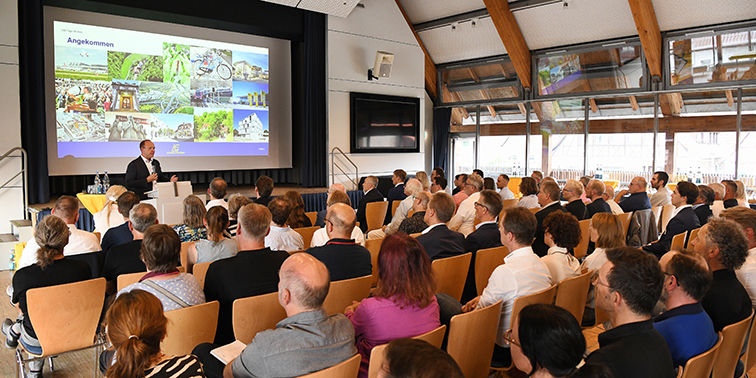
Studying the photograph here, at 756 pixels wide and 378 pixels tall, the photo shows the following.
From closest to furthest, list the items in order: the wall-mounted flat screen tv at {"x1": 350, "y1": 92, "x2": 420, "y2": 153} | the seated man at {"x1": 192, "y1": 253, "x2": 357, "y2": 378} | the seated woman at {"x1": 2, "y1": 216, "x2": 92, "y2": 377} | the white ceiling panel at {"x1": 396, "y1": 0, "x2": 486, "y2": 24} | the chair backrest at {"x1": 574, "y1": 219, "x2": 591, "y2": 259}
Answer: the seated man at {"x1": 192, "y1": 253, "x2": 357, "y2": 378} < the seated woman at {"x1": 2, "y1": 216, "x2": 92, "y2": 377} < the chair backrest at {"x1": 574, "y1": 219, "x2": 591, "y2": 259} < the wall-mounted flat screen tv at {"x1": 350, "y1": 92, "x2": 420, "y2": 153} < the white ceiling panel at {"x1": 396, "y1": 0, "x2": 486, "y2": 24}

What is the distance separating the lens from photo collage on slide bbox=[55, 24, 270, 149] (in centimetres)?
719

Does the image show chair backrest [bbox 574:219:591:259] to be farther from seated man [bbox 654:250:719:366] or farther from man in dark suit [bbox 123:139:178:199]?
man in dark suit [bbox 123:139:178:199]

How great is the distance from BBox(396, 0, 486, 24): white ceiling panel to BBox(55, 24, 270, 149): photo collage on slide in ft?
13.4

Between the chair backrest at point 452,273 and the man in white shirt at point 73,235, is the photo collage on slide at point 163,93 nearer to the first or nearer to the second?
the man in white shirt at point 73,235

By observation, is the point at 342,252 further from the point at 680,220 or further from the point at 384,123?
the point at 384,123

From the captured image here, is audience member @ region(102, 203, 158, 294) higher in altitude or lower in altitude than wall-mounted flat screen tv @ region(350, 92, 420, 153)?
lower

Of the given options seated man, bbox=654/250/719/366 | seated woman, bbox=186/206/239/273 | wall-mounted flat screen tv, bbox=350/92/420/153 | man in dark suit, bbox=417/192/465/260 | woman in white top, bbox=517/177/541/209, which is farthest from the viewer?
wall-mounted flat screen tv, bbox=350/92/420/153

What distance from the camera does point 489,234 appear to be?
3.83 meters

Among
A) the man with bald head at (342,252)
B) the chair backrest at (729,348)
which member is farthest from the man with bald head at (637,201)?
the man with bald head at (342,252)

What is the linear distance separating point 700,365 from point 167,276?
2.39m

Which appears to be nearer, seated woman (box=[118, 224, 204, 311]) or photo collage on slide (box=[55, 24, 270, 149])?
seated woman (box=[118, 224, 204, 311])

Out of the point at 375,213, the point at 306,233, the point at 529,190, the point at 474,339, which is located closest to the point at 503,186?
the point at 529,190

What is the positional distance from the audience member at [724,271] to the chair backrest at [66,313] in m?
3.31

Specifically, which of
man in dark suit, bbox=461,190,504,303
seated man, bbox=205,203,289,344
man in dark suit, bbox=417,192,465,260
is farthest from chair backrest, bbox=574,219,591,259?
seated man, bbox=205,203,289,344
